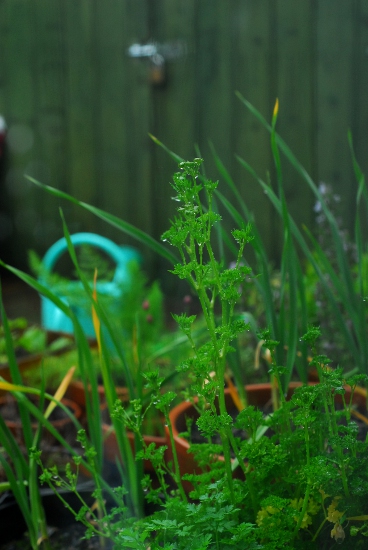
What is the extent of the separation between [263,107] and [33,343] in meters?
1.31

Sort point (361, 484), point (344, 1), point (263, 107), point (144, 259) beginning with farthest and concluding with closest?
point (144, 259) → point (263, 107) → point (344, 1) → point (361, 484)

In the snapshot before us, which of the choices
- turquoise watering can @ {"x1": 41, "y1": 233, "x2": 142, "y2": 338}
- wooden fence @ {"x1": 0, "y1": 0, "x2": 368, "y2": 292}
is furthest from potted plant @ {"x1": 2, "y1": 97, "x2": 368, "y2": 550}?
wooden fence @ {"x1": 0, "y1": 0, "x2": 368, "y2": 292}

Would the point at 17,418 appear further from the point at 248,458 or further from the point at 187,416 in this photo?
the point at 248,458

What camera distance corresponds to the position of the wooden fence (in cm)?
235

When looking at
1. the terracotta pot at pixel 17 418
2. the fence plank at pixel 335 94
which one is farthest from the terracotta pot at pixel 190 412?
the fence plank at pixel 335 94

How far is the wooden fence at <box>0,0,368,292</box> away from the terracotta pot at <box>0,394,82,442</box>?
0.85 meters

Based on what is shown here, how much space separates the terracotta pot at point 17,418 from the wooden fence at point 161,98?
0.85 m

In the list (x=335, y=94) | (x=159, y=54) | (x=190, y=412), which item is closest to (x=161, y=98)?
(x=159, y=54)

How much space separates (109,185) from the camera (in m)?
2.98

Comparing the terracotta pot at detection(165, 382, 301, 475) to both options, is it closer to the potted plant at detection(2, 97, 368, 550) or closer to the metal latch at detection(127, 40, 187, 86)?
the potted plant at detection(2, 97, 368, 550)

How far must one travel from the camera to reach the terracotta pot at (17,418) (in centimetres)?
139

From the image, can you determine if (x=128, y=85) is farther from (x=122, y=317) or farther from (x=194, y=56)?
(x=122, y=317)

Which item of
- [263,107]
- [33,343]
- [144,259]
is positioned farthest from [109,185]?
[33,343]

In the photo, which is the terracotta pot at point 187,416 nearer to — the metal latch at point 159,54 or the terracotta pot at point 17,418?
the terracotta pot at point 17,418
